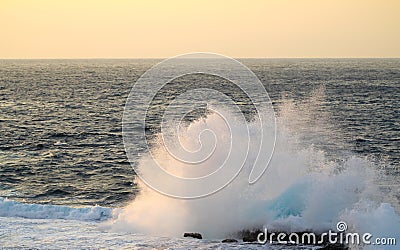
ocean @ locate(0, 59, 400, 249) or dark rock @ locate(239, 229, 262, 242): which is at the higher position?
ocean @ locate(0, 59, 400, 249)

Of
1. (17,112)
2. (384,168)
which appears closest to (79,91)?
(17,112)

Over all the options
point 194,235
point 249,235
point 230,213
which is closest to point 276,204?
point 230,213

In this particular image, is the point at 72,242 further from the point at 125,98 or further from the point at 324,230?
the point at 125,98

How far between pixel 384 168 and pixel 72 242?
17.1 m

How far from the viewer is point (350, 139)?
3541 cm

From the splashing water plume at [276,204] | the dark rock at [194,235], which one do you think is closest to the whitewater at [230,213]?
the splashing water plume at [276,204]

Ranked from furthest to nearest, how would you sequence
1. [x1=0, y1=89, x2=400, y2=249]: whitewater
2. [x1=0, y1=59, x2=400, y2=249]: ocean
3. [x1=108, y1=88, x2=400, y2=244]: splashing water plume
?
[x1=108, y1=88, x2=400, y2=244]: splashing water plume
[x1=0, y1=59, x2=400, y2=249]: ocean
[x1=0, y1=89, x2=400, y2=249]: whitewater

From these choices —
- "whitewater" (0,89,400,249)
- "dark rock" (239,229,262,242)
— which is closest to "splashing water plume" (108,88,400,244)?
"whitewater" (0,89,400,249)

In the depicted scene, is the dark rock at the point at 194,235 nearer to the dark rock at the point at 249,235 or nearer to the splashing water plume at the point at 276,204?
the splashing water plume at the point at 276,204

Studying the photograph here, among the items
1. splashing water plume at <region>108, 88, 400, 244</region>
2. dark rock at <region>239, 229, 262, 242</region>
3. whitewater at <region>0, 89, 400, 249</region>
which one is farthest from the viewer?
splashing water plume at <region>108, 88, 400, 244</region>

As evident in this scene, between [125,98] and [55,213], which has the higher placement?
[125,98]

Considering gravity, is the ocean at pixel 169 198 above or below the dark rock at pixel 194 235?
above

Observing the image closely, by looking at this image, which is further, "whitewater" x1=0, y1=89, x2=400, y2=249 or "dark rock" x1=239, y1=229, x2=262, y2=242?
"dark rock" x1=239, y1=229, x2=262, y2=242

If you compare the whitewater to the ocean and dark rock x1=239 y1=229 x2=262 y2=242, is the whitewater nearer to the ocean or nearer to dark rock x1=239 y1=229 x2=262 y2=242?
the ocean
